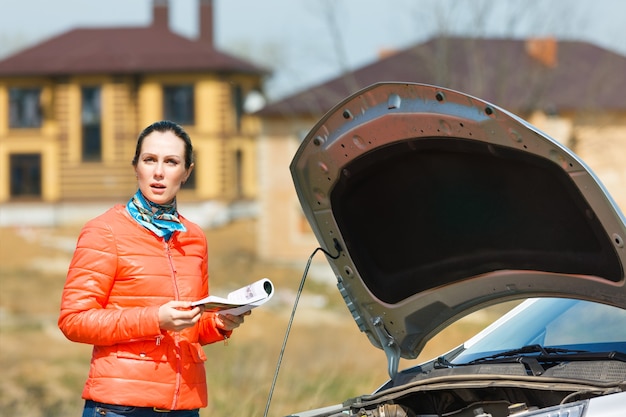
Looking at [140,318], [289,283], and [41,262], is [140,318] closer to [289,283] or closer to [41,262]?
[289,283]

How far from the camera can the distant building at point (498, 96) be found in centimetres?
3028

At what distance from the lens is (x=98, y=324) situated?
13.7 feet

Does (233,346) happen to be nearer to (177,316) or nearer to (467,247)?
(467,247)

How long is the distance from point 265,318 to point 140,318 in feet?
75.5

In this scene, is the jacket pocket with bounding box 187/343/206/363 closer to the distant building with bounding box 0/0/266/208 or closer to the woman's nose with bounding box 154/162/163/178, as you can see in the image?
the woman's nose with bounding box 154/162/163/178

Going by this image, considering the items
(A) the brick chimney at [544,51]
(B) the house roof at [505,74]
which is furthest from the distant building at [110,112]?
(A) the brick chimney at [544,51]

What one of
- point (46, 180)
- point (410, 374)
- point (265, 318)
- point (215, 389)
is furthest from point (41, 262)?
point (410, 374)

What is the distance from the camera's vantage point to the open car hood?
4035mm

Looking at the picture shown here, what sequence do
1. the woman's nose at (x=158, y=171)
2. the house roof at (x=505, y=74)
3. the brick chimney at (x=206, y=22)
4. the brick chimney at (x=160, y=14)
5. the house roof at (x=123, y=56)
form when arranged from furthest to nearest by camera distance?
the brick chimney at (x=160, y=14) < the brick chimney at (x=206, y=22) < the house roof at (x=123, y=56) < the house roof at (x=505, y=74) < the woman's nose at (x=158, y=171)

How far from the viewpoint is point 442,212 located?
457 centimetres

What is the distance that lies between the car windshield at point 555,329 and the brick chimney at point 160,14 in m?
44.1

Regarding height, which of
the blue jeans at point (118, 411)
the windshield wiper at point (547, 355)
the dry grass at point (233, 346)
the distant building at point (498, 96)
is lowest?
the blue jeans at point (118, 411)

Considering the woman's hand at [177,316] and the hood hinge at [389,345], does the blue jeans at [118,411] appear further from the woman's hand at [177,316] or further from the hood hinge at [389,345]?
the hood hinge at [389,345]

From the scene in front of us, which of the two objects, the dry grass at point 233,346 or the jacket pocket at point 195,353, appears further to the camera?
the dry grass at point 233,346
